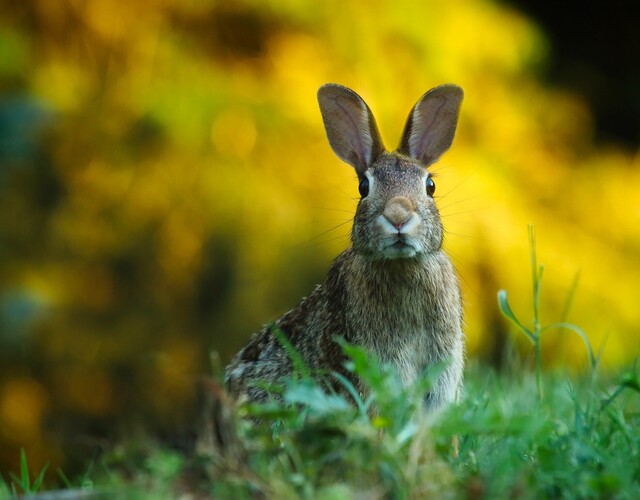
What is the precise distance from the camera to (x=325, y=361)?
3.40 m

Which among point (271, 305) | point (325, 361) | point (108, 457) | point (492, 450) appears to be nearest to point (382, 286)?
point (325, 361)

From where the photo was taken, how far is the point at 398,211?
3.29m

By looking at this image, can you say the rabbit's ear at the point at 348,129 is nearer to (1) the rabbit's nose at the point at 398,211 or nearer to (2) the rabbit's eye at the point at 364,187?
(2) the rabbit's eye at the point at 364,187

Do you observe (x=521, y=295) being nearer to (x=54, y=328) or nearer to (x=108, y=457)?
(x=54, y=328)

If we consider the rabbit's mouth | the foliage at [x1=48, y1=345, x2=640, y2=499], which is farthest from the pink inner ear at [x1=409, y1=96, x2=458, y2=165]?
the foliage at [x1=48, y1=345, x2=640, y2=499]

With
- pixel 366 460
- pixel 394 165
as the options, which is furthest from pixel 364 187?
pixel 366 460

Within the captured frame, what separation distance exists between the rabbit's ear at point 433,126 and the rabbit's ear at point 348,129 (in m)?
0.12

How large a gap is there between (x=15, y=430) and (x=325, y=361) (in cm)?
444

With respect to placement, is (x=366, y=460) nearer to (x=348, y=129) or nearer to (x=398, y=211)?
(x=398, y=211)

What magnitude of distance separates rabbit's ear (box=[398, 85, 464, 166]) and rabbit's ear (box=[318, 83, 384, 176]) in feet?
0.40

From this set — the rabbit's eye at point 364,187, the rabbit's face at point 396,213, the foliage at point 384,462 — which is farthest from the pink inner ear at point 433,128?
the foliage at point 384,462

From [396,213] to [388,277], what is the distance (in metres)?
0.27

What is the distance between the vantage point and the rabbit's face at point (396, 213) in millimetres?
3283

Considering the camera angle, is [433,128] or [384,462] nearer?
[384,462]
